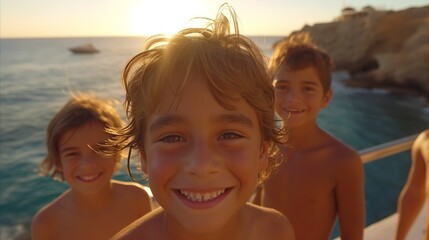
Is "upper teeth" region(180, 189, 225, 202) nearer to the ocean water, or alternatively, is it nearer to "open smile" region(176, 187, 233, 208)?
"open smile" region(176, 187, 233, 208)

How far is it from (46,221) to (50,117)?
756 inches

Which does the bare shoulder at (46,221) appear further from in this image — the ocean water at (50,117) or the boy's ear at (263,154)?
the boy's ear at (263,154)

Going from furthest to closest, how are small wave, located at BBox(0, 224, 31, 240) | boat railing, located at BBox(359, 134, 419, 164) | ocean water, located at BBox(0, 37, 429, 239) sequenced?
ocean water, located at BBox(0, 37, 429, 239) < small wave, located at BBox(0, 224, 31, 240) < boat railing, located at BBox(359, 134, 419, 164)

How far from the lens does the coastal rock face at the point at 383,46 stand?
22641mm

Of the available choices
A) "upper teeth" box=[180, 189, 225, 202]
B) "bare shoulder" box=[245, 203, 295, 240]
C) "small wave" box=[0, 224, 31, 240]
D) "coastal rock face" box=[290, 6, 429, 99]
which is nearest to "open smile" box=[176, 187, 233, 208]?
"upper teeth" box=[180, 189, 225, 202]

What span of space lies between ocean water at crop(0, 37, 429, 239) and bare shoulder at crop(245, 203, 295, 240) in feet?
1.96

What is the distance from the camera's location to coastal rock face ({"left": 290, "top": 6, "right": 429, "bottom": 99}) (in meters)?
22.6

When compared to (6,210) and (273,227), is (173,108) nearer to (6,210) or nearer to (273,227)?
(273,227)

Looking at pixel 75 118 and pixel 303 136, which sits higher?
pixel 75 118

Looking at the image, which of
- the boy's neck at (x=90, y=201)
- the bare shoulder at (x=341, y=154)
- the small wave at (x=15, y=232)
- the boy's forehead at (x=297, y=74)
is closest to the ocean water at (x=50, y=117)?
the small wave at (x=15, y=232)

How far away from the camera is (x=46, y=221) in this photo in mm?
1782

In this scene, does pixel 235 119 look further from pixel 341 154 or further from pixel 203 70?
pixel 341 154

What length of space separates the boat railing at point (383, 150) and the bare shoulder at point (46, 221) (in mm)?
1713

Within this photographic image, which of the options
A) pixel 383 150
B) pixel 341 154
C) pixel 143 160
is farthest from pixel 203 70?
pixel 383 150
